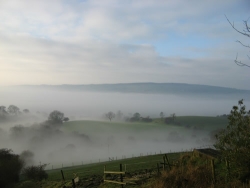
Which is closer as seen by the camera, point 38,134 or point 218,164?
point 218,164

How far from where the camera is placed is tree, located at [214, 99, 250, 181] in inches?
574

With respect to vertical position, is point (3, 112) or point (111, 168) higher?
point (3, 112)

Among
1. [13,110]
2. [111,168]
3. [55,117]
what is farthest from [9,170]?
[13,110]

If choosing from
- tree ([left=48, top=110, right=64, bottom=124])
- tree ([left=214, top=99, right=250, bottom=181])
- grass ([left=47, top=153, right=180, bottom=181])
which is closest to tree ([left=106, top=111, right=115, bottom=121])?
tree ([left=48, top=110, right=64, bottom=124])

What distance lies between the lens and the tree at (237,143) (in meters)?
14.6

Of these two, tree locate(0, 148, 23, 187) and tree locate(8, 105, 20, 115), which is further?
tree locate(8, 105, 20, 115)

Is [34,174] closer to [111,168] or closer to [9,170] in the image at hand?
[9,170]

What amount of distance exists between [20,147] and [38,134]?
490 inches

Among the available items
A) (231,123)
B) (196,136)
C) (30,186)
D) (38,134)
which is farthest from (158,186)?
(196,136)

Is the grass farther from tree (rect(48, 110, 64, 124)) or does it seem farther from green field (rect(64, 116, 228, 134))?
green field (rect(64, 116, 228, 134))

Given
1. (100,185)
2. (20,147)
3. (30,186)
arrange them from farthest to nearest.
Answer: (20,147)
(30,186)
(100,185)

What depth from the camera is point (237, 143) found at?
14.9 m

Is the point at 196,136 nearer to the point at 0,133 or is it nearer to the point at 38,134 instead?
the point at 38,134

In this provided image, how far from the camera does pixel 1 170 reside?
38.4 m
